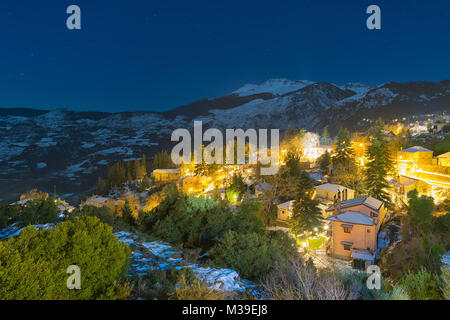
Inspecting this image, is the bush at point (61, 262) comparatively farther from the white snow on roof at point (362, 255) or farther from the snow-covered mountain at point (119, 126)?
the snow-covered mountain at point (119, 126)

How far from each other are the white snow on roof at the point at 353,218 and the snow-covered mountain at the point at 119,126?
7811cm

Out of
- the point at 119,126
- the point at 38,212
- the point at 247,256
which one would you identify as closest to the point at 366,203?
the point at 247,256

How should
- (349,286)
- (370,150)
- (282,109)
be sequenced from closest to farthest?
1. (349,286)
2. (370,150)
3. (282,109)

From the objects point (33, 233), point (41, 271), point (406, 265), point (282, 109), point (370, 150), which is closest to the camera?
point (41, 271)

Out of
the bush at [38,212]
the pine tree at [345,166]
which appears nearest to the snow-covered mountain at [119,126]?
the pine tree at [345,166]

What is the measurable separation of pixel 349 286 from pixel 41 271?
18.2 ft

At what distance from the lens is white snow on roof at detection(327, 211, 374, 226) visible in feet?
63.3

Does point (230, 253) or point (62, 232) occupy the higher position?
point (62, 232)

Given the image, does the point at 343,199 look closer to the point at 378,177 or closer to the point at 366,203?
the point at 378,177

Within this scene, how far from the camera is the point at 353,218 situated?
19.8m

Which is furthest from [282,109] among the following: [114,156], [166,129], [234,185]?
[234,185]

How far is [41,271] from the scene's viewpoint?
3.70 metres
